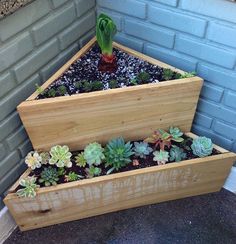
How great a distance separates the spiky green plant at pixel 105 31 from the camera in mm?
1181

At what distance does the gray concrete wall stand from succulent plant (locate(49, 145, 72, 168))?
13cm

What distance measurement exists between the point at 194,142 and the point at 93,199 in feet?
1.42

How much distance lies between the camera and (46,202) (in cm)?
125

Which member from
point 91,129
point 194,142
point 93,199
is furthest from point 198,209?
point 91,129

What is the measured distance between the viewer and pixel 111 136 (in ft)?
4.30

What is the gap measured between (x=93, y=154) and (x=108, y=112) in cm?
16

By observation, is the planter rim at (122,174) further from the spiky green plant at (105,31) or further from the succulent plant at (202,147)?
the spiky green plant at (105,31)

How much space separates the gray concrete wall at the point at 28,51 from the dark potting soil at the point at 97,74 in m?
0.06

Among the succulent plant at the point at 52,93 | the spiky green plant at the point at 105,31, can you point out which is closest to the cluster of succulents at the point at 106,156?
the succulent plant at the point at 52,93

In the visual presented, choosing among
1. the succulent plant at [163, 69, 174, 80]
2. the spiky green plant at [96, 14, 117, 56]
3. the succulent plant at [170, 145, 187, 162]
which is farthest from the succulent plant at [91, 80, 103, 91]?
the succulent plant at [170, 145, 187, 162]

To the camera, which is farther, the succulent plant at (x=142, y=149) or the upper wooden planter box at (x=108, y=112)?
the succulent plant at (x=142, y=149)

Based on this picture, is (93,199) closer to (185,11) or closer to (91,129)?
(91,129)

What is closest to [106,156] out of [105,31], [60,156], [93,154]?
[93,154]

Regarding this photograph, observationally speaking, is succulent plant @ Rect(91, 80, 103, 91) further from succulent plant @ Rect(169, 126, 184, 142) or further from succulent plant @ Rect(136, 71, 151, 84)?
succulent plant @ Rect(169, 126, 184, 142)
